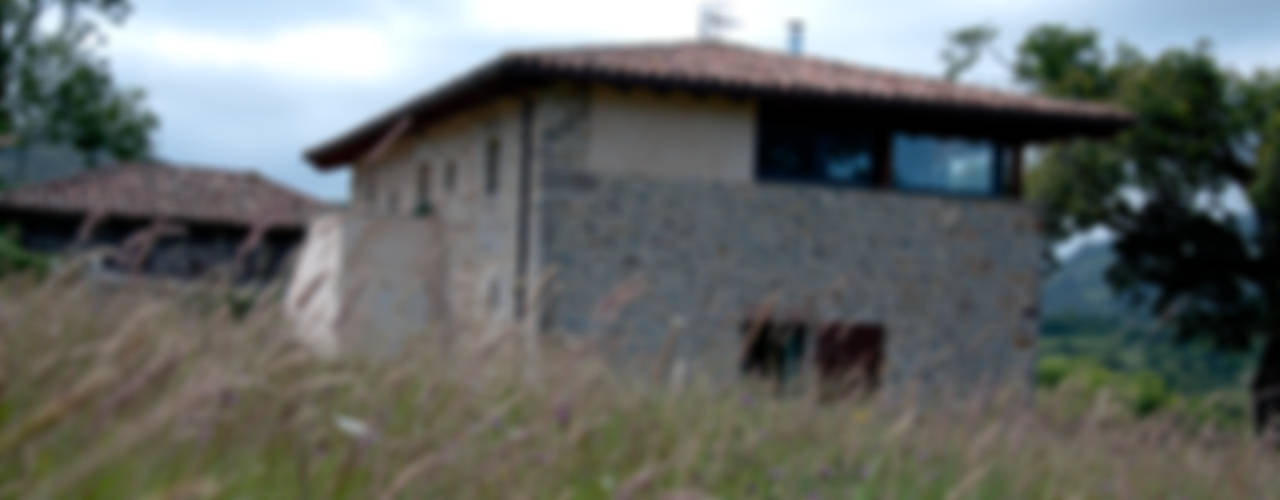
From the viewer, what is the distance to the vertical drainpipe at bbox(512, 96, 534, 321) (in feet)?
40.9

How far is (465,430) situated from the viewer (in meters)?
2.62

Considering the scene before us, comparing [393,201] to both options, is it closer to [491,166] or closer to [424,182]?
[424,182]

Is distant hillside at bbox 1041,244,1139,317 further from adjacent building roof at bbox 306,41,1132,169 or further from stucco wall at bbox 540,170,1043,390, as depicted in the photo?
adjacent building roof at bbox 306,41,1132,169

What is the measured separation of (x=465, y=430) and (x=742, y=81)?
394 inches

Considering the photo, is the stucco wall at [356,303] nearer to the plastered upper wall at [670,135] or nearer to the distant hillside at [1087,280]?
the plastered upper wall at [670,135]

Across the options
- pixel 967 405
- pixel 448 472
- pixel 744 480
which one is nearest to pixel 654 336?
pixel 967 405

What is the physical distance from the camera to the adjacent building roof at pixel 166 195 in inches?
856

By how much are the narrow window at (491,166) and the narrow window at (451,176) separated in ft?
4.07

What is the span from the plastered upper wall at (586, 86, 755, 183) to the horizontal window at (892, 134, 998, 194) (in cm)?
206

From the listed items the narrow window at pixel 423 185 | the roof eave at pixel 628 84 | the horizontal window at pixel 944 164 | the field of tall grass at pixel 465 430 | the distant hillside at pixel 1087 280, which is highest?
the roof eave at pixel 628 84

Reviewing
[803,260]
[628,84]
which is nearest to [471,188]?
[628,84]

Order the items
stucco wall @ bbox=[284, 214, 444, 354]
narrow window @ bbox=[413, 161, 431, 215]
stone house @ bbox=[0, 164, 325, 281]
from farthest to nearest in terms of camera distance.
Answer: stone house @ bbox=[0, 164, 325, 281] → narrow window @ bbox=[413, 161, 431, 215] → stucco wall @ bbox=[284, 214, 444, 354]

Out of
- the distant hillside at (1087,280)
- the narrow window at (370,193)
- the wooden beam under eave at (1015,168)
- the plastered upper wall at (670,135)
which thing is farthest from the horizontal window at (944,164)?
the narrow window at (370,193)

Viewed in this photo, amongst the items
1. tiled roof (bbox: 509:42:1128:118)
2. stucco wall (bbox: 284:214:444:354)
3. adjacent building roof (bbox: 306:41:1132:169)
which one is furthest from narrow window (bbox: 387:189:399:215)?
stucco wall (bbox: 284:214:444:354)
